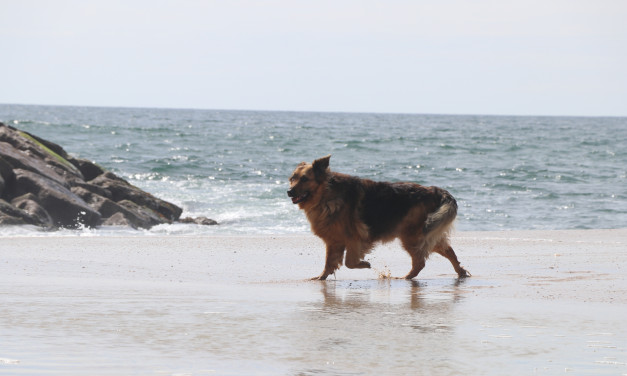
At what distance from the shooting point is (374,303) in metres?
7.19

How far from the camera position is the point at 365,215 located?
9234 mm

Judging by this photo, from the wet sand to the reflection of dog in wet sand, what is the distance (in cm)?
32

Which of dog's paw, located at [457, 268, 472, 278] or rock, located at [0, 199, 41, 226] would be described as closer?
dog's paw, located at [457, 268, 472, 278]

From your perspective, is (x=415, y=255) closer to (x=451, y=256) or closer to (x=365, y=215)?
(x=451, y=256)

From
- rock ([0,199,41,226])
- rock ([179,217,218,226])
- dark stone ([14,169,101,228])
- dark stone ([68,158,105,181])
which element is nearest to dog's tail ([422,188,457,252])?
rock ([0,199,41,226])

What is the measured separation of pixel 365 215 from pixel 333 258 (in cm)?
58

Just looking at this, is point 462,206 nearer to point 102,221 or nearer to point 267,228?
point 267,228

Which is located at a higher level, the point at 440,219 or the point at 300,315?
the point at 440,219

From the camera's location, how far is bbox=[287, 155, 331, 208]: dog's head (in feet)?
29.8

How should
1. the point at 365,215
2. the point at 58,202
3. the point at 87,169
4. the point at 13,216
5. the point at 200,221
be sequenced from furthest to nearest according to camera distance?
the point at 87,169, the point at 200,221, the point at 58,202, the point at 13,216, the point at 365,215

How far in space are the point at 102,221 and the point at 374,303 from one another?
31.2 feet

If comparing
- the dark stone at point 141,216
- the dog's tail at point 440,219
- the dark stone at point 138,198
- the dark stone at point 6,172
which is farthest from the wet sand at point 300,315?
the dark stone at point 138,198

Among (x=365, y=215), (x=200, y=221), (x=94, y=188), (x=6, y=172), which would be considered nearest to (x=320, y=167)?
(x=365, y=215)

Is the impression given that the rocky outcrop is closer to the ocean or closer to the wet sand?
the ocean
